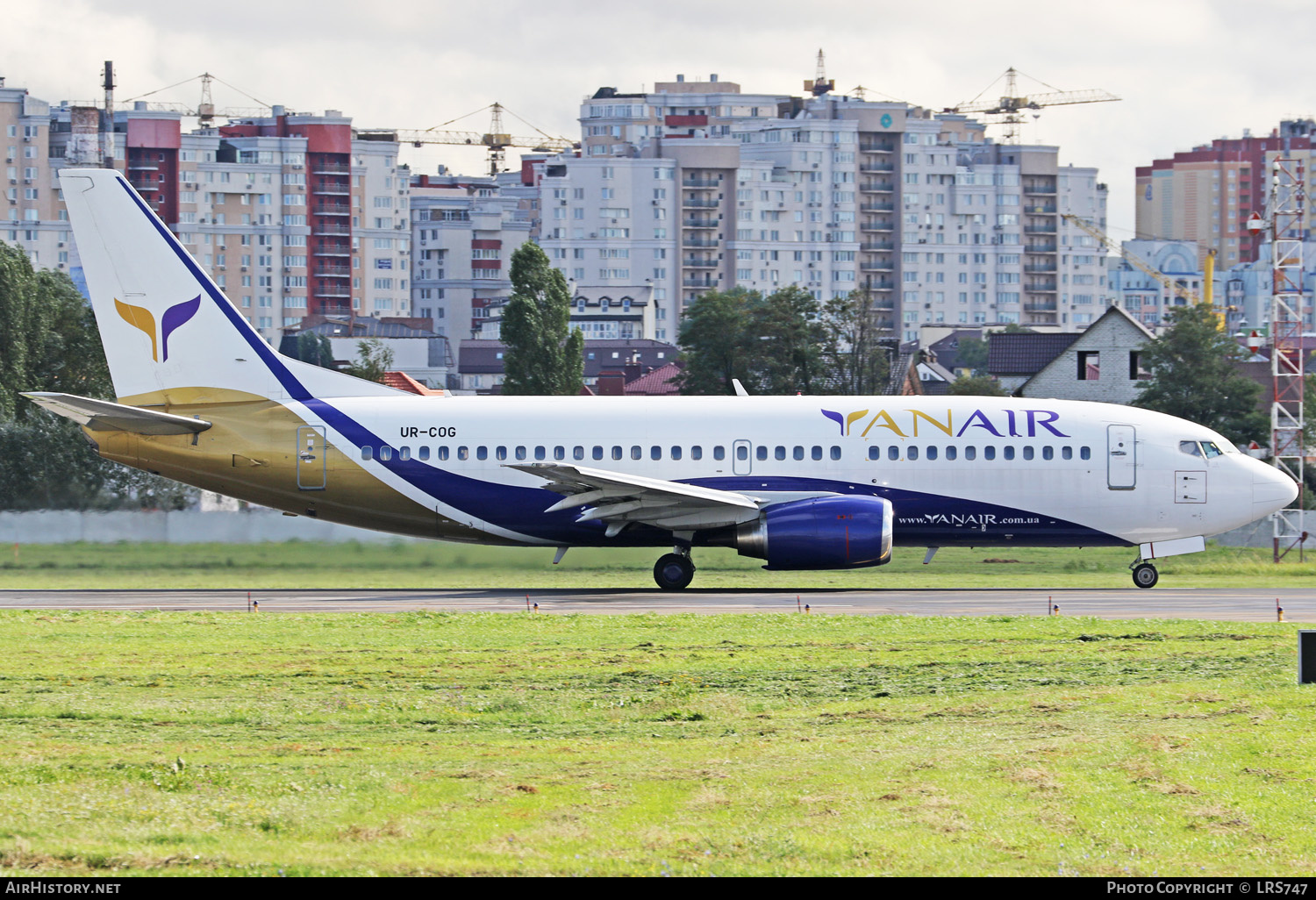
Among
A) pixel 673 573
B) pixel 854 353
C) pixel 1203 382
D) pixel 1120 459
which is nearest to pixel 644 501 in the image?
pixel 673 573

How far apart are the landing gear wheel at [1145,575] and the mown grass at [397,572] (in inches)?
39.4

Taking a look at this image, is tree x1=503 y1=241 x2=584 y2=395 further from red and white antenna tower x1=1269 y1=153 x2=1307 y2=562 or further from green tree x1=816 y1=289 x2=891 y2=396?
red and white antenna tower x1=1269 y1=153 x2=1307 y2=562

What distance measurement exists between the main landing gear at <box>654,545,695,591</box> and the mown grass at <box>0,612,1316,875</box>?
872 centimetres

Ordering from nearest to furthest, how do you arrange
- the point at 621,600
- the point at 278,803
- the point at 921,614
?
1. the point at 278,803
2. the point at 921,614
3. the point at 621,600

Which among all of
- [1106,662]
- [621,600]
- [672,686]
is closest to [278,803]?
[672,686]

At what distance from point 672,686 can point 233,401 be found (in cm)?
1799

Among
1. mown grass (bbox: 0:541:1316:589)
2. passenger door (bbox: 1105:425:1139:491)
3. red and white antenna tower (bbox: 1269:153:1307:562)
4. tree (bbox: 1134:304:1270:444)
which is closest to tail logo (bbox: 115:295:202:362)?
mown grass (bbox: 0:541:1316:589)

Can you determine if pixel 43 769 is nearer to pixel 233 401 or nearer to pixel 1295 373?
pixel 233 401

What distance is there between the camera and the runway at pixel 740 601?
92.7 ft

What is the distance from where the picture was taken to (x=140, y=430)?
32.8 m

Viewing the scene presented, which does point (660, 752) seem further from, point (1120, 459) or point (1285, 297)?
point (1285, 297)

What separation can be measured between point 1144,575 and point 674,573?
10.4 m


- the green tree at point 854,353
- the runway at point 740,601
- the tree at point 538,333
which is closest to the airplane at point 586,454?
the runway at point 740,601

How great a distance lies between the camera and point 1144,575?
33.8 metres
